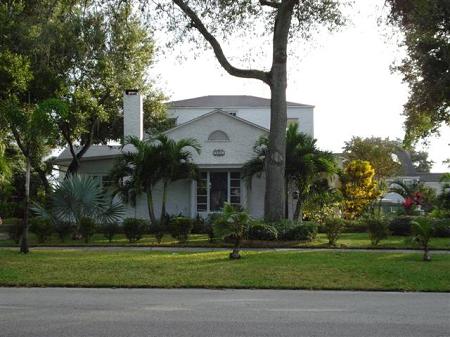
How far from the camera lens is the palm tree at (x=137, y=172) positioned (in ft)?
74.7

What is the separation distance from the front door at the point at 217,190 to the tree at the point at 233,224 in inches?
415

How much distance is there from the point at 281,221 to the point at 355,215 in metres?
11.4

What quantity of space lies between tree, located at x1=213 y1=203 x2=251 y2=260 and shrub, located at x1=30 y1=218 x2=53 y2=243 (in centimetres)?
627

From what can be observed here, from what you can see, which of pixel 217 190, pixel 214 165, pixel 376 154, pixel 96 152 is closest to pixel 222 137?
pixel 214 165

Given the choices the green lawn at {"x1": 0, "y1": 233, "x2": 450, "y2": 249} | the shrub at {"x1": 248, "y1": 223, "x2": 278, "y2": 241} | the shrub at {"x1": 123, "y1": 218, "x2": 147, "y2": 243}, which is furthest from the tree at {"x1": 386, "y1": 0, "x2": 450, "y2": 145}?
the shrub at {"x1": 123, "y1": 218, "x2": 147, "y2": 243}

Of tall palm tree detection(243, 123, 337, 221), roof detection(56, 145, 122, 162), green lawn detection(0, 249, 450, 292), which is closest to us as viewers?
green lawn detection(0, 249, 450, 292)

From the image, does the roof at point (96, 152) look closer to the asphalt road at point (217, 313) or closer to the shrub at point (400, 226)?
the shrub at point (400, 226)

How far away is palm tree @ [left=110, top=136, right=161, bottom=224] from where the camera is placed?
74.7 feet

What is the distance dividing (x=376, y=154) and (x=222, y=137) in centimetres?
2391

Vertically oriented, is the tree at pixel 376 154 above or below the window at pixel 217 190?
above

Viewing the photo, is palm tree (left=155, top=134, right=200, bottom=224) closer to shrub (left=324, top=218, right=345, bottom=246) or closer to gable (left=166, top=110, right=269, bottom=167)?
gable (left=166, top=110, right=269, bottom=167)

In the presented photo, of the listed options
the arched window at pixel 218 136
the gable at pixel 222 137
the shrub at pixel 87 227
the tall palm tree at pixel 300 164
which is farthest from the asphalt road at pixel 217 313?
the arched window at pixel 218 136

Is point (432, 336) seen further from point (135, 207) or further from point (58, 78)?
point (58, 78)

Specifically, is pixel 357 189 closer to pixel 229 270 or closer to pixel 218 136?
pixel 218 136
